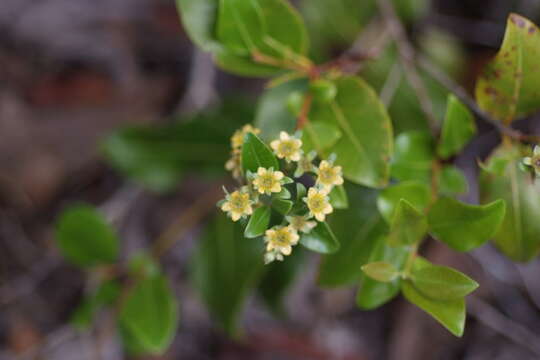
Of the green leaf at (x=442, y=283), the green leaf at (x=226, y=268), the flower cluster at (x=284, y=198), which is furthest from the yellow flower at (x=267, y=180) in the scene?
the green leaf at (x=226, y=268)

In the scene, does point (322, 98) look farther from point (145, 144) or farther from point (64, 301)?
point (64, 301)

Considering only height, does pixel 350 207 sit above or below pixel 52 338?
above

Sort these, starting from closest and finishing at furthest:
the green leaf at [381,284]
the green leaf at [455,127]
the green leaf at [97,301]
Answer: the green leaf at [381,284] < the green leaf at [455,127] < the green leaf at [97,301]

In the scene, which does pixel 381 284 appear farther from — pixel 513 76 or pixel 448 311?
pixel 513 76

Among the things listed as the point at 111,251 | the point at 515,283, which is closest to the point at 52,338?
the point at 111,251

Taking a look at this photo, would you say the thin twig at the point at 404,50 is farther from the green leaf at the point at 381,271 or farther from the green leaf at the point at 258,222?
the green leaf at the point at 258,222

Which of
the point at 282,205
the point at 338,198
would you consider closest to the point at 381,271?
the point at 338,198
